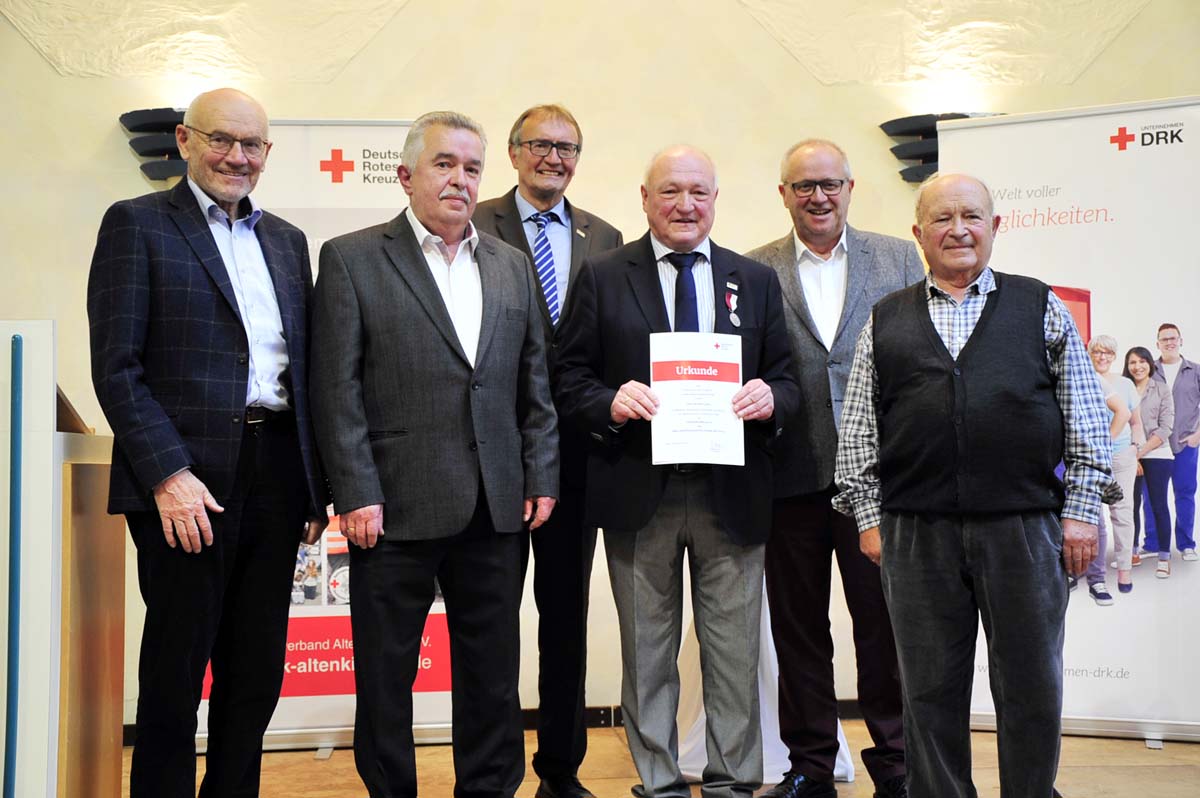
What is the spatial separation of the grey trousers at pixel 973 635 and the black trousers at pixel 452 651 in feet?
3.25

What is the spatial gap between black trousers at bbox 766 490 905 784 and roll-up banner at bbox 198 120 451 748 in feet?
5.20

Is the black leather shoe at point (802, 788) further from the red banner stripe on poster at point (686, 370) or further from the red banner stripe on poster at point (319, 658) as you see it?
the red banner stripe on poster at point (319, 658)

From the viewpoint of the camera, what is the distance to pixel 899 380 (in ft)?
9.24

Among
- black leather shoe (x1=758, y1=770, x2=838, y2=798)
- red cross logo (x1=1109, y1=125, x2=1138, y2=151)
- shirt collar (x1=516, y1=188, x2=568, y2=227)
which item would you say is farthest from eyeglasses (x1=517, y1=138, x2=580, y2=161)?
red cross logo (x1=1109, y1=125, x2=1138, y2=151)

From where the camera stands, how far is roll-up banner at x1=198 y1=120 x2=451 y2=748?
4.34 metres

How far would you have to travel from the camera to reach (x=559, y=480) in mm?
3096

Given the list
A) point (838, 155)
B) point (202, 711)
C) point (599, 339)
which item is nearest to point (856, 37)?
point (838, 155)

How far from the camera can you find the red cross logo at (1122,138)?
4.39 metres

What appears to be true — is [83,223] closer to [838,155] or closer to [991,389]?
[838,155]

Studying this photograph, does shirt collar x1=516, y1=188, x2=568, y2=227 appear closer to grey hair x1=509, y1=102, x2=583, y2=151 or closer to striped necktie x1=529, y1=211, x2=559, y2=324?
striped necktie x1=529, y1=211, x2=559, y2=324

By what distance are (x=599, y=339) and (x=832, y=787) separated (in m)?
1.50

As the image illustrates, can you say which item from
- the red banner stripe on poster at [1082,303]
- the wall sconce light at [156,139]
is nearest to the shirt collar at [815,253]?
the red banner stripe on poster at [1082,303]

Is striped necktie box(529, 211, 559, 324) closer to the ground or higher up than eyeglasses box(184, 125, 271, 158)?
closer to the ground

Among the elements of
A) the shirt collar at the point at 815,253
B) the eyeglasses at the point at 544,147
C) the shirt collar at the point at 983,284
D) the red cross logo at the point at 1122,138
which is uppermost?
the red cross logo at the point at 1122,138
